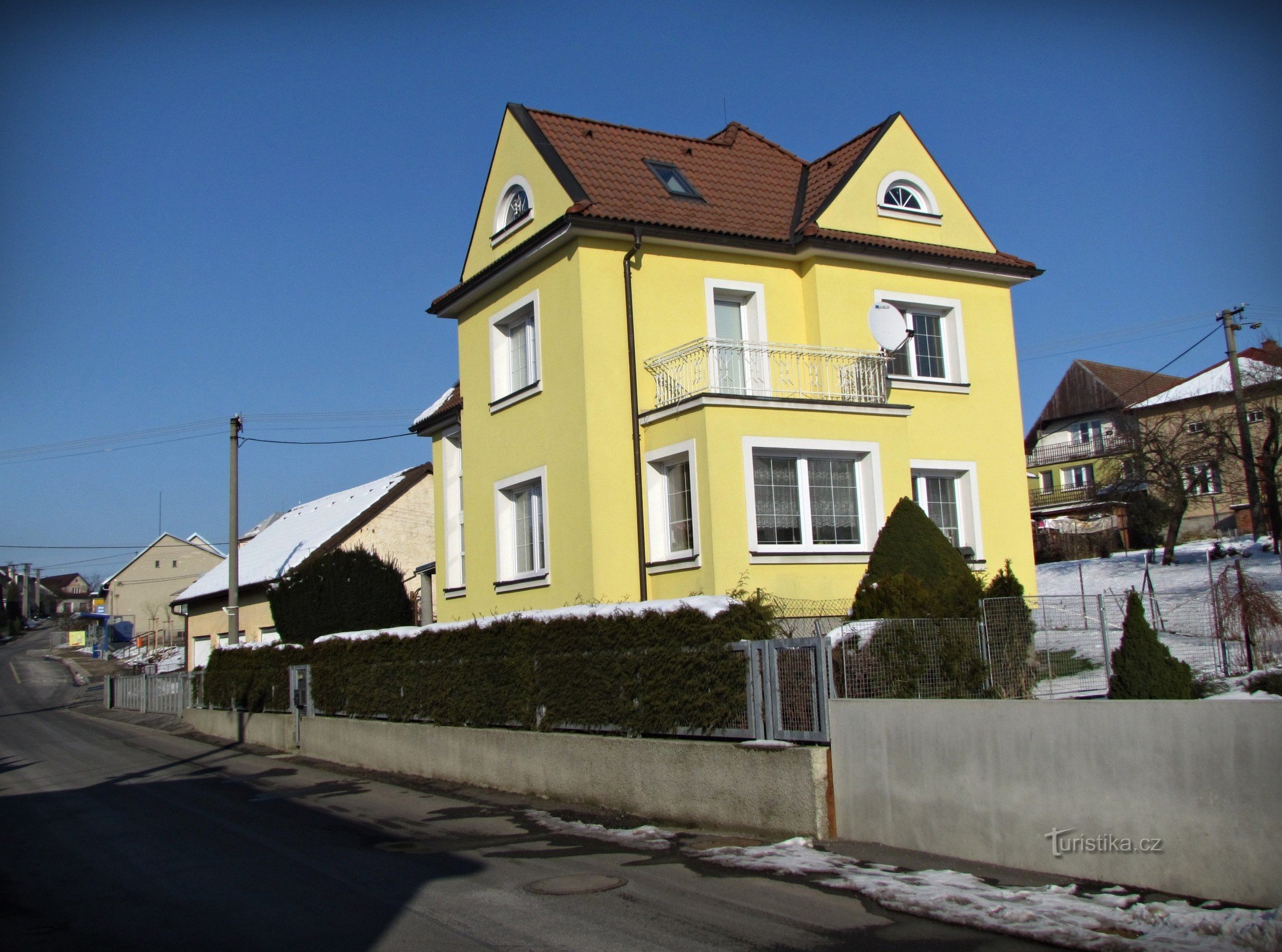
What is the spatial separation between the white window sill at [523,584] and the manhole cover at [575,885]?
9303 mm

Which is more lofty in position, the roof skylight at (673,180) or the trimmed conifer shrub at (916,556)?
the roof skylight at (673,180)

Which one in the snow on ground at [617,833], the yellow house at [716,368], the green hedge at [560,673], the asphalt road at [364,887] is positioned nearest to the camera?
the asphalt road at [364,887]

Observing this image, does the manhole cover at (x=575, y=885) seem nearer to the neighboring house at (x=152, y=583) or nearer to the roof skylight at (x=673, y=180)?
the roof skylight at (x=673, y=180)

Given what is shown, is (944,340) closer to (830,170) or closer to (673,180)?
(830,170)

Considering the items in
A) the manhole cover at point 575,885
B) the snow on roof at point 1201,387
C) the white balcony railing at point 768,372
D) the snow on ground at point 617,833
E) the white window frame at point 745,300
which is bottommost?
the snow on ground at point 617,833

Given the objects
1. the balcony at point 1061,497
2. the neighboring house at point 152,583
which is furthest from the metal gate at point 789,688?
the neighboring house at point 152,583

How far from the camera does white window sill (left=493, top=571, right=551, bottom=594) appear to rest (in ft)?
59.2

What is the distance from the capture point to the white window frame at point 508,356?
18.4 meters

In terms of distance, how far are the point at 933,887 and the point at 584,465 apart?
1002 centimetres

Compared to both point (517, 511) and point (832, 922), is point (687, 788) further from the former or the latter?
point (517, 511)

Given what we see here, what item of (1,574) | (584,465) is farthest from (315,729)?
(1,574)

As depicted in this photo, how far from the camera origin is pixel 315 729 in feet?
67.9

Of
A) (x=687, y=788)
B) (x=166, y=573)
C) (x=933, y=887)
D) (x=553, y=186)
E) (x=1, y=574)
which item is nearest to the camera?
(x=933, y=887)

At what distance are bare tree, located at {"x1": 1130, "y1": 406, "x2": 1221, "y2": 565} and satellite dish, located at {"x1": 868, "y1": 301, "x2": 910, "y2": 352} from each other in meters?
22.9
